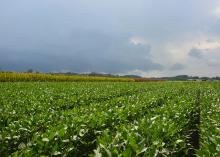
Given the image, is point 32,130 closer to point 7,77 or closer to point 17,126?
point 17,126

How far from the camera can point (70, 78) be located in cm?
6369

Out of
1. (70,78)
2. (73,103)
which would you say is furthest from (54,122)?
(70,78)

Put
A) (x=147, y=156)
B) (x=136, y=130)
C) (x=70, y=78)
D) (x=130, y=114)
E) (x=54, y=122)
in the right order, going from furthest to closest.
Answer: (x=70, y=78)
(x=130, y=114)
(x=54, y=122)
(x=136, y=130)
(x=147, y=156)

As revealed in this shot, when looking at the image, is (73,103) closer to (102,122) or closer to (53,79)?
(102,122)

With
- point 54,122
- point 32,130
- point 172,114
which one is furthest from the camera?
point 172,114

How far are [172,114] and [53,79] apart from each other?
5000cm

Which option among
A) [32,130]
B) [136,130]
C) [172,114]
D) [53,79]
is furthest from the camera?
[53,79]

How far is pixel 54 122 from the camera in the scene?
9297mm

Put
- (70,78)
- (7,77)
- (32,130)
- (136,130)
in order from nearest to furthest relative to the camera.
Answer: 1. (136,130)
2. (32,130)
3. (7,77)
4. (70,78)

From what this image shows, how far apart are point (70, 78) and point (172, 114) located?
54210 mm

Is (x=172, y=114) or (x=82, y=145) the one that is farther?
(x=172, y=114)

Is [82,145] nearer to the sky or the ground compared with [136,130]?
nearer to the ground

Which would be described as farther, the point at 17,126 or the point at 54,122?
the point at 54,122

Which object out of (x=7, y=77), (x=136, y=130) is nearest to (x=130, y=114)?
(x=136, y=130)
